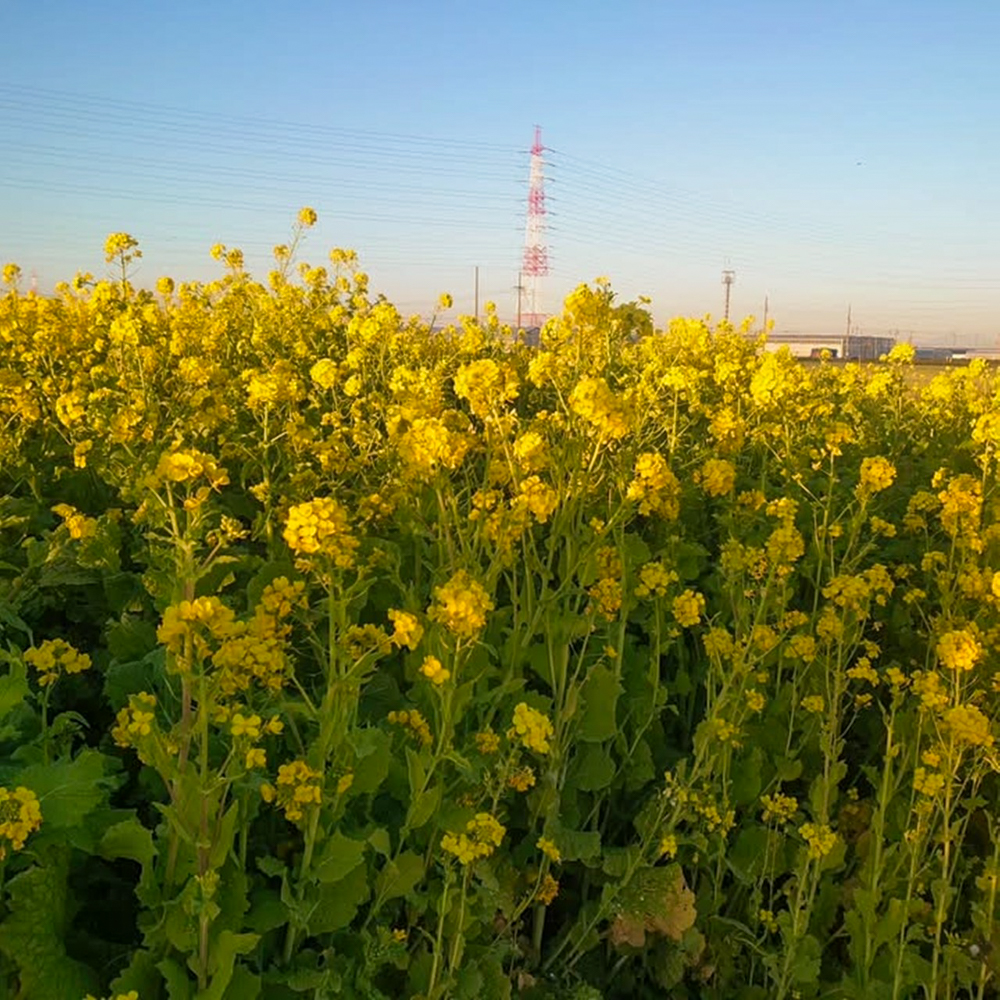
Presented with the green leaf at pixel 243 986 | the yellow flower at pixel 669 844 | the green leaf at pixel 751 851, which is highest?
the green leaf at pixel 243 986

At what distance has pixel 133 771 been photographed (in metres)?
2.19

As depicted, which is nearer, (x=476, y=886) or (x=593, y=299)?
(x=476, y=886)

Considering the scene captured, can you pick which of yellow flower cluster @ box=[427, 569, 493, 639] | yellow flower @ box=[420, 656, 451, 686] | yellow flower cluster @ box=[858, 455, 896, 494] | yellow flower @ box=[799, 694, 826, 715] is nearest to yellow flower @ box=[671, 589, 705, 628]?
yellow flower @ box=[799, 694, 826, 715]

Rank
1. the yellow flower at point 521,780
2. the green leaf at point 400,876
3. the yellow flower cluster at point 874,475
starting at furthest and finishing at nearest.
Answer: the yellow flower cluster at point 874,475, the yellow flower at point 521,780, the green leaf at point 400,876

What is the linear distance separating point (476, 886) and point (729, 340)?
23.1 feet

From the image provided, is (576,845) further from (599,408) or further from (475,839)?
(599,408)

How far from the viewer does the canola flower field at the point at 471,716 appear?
1.65 metres

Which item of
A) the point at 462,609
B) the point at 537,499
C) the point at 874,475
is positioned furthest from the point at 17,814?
the point at 874,475

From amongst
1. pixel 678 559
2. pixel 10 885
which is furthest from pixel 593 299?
pixel 10 885

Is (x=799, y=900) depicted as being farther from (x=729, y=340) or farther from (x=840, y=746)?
(x=729, y=340)

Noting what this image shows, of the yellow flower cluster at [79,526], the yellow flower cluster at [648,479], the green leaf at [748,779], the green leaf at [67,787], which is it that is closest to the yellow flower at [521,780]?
the yellow flower cluster at [648,479]

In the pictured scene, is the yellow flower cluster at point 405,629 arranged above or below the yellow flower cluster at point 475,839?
above

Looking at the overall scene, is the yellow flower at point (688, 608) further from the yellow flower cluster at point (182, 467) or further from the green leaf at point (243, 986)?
the green leaf at point (243, 986)

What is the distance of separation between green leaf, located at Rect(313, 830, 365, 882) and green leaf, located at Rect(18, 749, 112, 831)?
400mm
